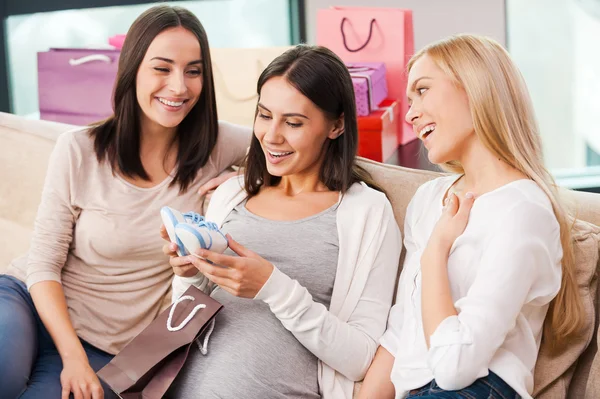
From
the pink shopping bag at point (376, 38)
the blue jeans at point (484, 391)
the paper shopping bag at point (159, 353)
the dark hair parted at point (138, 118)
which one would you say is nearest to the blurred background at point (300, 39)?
the pink shopping bag at point (376, 38)

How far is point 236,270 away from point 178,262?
163mm

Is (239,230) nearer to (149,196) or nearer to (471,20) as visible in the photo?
(149,196)

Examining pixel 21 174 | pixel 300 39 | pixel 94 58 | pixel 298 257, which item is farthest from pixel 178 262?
pixel 300 39

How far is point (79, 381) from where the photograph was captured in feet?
5.61

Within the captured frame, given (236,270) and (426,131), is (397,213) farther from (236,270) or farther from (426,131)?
A: (236,270)

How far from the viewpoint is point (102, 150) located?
6.35ft

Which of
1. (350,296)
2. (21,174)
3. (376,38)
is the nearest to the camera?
(350,296)

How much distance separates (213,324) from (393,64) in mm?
1200

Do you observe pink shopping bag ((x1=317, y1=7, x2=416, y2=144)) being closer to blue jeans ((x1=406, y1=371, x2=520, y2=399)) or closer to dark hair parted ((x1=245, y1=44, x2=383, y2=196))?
dark hair parted ((x1=245, y1=44, x2=383, y2=196))

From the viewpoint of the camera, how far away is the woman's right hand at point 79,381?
1697 mm

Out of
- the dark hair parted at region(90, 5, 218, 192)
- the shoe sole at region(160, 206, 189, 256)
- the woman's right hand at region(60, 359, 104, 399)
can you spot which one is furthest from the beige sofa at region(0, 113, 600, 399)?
the woman's right hand at region(60, 359, 104, 399)

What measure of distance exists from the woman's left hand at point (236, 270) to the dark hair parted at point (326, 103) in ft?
1.07

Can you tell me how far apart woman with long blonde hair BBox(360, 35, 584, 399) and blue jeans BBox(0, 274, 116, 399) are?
67 cm

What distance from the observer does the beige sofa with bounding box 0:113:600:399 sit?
59.0 inches
